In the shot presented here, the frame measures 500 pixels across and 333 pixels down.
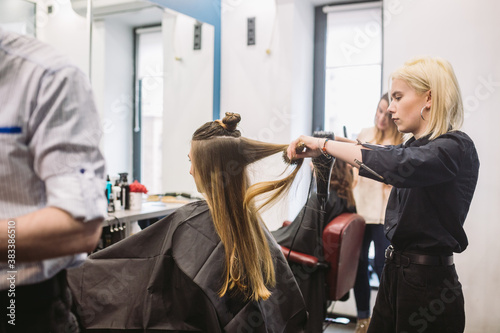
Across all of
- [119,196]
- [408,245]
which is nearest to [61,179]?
[408,245]

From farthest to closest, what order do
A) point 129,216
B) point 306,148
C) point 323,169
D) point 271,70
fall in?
point 271,70 < point 129,216 < point 323,169 < point 306,148

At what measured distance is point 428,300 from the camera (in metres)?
1.54

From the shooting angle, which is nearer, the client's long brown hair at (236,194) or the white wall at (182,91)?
the client's long brown hair at (236,194)

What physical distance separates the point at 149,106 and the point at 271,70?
1.10 metres

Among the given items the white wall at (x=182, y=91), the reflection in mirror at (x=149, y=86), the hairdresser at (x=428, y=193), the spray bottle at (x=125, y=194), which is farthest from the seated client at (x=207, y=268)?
the white wall at (x=182, y=91)

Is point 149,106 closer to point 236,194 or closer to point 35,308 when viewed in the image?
point 236,194

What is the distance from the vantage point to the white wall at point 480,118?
2.86m

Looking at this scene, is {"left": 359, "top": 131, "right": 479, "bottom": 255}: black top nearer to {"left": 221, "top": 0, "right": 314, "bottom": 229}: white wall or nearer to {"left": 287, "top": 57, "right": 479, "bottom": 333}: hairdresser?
{"left": 287, "top": 57, "right": 479, "bottom": 333}: hairdresser

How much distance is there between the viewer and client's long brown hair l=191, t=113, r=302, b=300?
5.19ft

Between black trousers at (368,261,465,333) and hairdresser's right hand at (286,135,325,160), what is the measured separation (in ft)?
1.73

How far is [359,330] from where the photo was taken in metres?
3.04

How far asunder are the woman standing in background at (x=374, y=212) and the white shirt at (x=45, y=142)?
8.63 feet

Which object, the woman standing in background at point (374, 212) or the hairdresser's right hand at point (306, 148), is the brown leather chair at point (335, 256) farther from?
the hairdresser's right hand at point (306, 148)

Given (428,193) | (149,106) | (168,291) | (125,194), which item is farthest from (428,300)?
(149,106)
